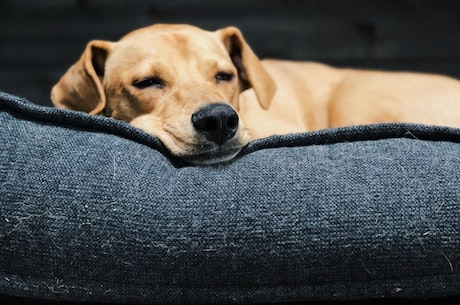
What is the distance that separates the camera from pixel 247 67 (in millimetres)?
2010

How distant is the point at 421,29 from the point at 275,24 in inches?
29.0

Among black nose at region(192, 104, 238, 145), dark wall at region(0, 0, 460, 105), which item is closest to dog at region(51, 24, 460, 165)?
black nose at region(192, 104, 238, 145)

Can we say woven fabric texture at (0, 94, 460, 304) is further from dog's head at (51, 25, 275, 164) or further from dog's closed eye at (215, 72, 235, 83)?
dog's closed eye at (215, 72, 235, 83)

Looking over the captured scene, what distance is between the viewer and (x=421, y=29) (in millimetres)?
3043

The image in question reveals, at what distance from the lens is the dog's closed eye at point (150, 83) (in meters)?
1.72

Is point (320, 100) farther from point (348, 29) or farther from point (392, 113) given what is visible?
point (348, 29)

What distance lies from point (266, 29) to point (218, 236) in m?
2.14

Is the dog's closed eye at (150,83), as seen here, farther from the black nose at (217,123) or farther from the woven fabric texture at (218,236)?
the woven fabric texture at (218,236)

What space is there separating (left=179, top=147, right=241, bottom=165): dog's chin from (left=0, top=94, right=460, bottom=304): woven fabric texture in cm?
19

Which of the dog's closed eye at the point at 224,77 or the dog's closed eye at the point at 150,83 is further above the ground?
the dog's closed eye at the point at 150,83

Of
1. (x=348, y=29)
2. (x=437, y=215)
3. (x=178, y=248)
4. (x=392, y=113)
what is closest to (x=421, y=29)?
(x=348, y=29)

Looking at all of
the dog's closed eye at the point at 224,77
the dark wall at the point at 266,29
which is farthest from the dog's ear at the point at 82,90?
the dark wall at the point at 266,29

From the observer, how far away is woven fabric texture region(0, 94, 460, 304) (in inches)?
44.1

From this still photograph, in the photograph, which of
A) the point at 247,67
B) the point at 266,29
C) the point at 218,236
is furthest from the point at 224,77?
the point at 266,29
